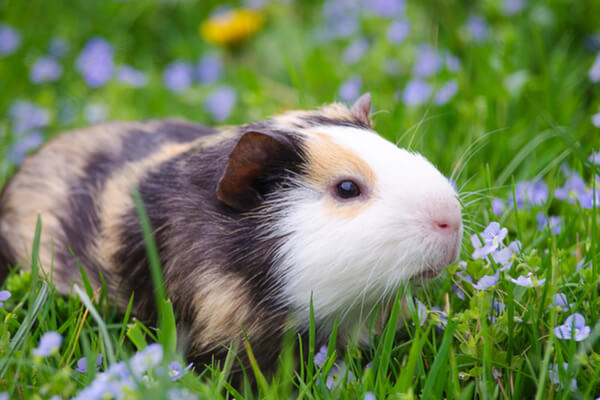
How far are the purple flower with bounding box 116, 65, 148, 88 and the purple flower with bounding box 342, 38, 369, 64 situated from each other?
1.95 metres

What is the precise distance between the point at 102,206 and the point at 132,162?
32cm

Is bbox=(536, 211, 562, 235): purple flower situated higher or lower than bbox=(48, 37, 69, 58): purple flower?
lower

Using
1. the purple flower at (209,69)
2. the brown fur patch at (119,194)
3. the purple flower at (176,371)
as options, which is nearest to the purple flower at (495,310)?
the purple flower at (176,371)

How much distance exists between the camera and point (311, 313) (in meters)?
2.83

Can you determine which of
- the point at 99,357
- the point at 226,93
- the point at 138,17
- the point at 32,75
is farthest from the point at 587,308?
the point at 138,17

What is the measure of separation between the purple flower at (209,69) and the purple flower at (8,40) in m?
1.78

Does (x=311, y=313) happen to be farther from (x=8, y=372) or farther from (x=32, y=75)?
(x=32, y=75)

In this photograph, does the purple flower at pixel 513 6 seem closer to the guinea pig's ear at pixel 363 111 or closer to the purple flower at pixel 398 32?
the purple flower at pixel 398 32

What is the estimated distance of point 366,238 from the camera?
2.81m

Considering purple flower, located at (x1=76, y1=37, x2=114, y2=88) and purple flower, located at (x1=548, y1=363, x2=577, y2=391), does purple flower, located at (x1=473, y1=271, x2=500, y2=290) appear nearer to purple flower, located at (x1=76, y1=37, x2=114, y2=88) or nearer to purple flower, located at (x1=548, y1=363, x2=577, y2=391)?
purple flower, located at (x1=548, y1=363, x2=577, y2=391)

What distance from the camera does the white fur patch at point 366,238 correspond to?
9.21ft

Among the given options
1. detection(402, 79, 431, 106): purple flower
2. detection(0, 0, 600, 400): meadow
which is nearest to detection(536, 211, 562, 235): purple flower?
detection(0, 0, 600, 400): meadow

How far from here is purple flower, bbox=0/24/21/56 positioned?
261 inches

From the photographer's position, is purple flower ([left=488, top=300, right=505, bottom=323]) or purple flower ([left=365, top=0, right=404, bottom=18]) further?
purple flower ([left=365, top=0, right=404, bottom=18])
